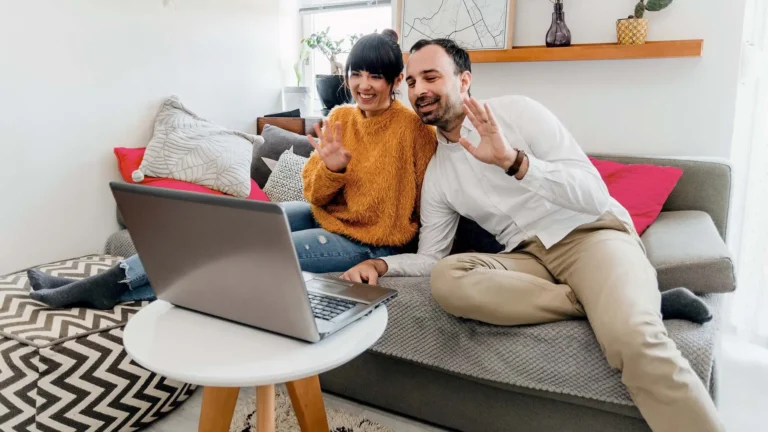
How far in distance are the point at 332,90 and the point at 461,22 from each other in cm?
75

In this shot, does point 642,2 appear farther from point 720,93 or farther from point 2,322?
point 2,322

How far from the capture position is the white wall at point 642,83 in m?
2.01

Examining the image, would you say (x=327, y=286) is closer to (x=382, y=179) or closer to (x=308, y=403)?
(x=308, y=403)

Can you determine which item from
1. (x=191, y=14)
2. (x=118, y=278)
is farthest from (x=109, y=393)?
(x=191, y=14)

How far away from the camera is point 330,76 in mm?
2779

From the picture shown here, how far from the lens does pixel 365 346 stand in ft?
3.13

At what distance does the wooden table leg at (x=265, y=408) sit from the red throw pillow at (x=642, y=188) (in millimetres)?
1302

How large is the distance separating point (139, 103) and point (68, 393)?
1306 millimetres

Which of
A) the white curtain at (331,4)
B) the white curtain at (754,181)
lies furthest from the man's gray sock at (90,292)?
the white curtain at (754,181)

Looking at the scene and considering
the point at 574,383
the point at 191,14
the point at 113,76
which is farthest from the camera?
the point at 191,14

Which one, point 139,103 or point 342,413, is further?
point 139,103

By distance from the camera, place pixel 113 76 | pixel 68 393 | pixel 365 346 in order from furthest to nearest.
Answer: pixel 113 76, pixel 68 393, pixel 365 346

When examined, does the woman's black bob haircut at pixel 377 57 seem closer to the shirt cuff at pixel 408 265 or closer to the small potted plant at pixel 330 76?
the shirt cuff at pixel 408 265

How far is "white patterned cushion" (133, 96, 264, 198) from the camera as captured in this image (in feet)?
7.14
